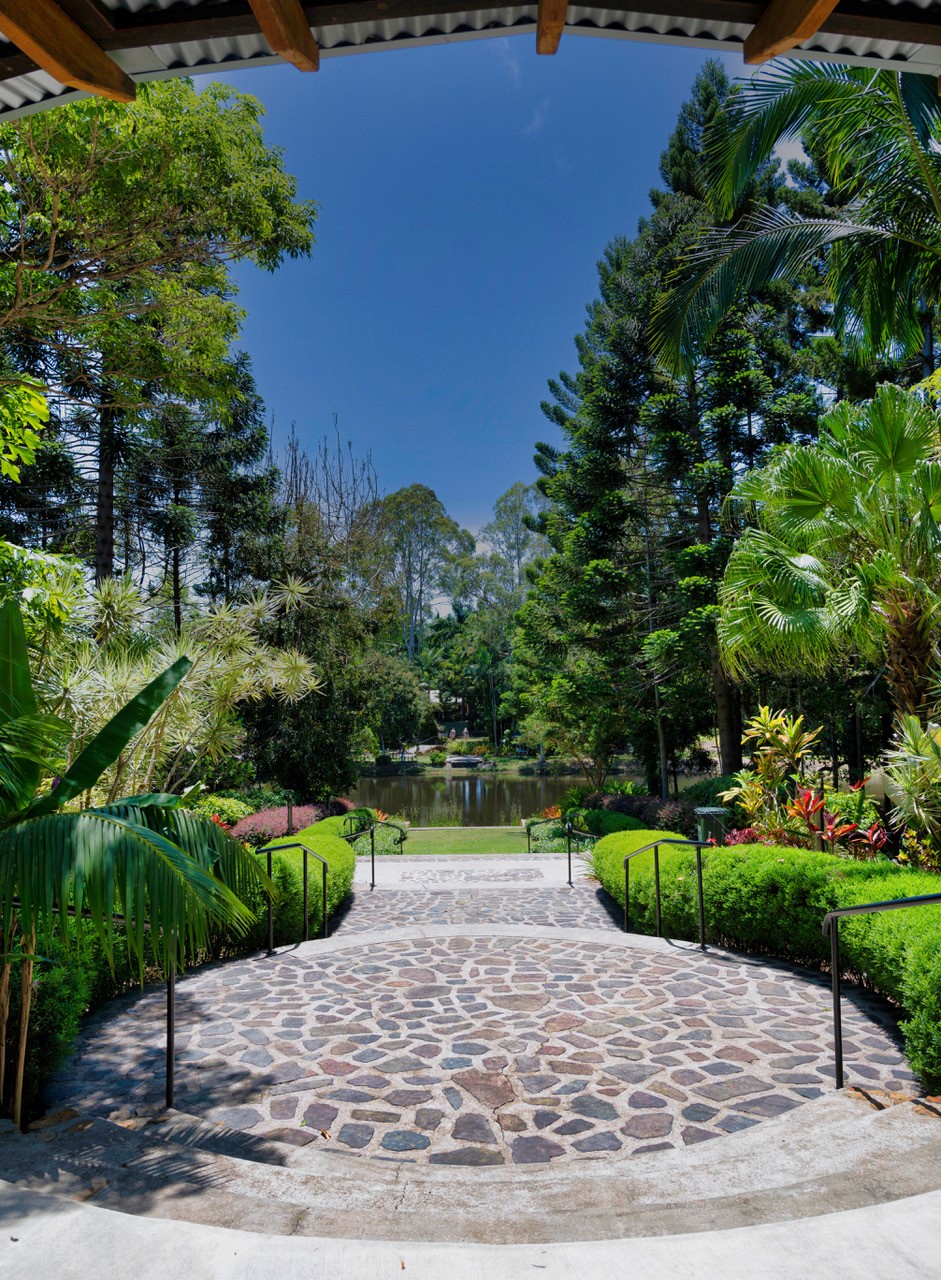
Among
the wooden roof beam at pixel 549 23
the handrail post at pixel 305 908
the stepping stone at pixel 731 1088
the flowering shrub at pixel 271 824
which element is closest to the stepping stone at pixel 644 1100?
the stepping stone at pixel 731 1088

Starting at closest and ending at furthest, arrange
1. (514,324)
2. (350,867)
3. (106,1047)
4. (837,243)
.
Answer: (106,1047) → (837,243) → (350,867) → (514,324)

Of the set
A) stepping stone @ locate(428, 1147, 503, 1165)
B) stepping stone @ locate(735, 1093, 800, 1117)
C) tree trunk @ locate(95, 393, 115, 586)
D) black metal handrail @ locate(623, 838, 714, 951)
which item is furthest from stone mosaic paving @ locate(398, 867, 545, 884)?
tree trunk @ locate(95, 393, 115, 586)

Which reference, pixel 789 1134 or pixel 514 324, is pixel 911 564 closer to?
pixel 789 1134

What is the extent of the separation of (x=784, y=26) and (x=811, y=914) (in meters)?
5.35

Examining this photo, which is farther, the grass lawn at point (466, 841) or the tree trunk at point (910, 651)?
the grass lawn at point (466, 841)

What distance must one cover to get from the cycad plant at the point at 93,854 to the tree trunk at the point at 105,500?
14.5 m

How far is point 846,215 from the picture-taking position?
8.30 m

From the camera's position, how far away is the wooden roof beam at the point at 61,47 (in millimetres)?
2047

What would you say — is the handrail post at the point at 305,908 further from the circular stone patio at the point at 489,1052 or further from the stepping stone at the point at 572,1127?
the stepping stone at the point at 572,1127

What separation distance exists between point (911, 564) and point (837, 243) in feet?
11.5

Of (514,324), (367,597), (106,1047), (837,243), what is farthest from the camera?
(514,324)

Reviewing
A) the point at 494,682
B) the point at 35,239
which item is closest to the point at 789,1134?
the point at 35,239

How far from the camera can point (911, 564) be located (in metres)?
7.03

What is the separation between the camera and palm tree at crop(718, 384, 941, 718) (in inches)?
270
